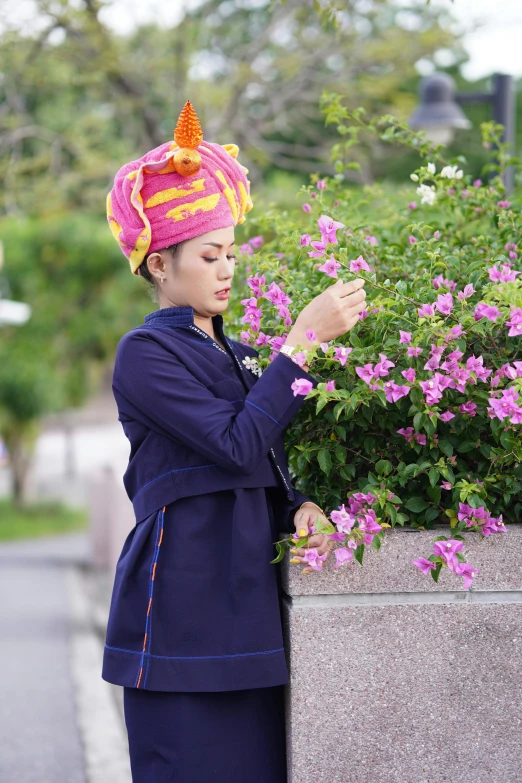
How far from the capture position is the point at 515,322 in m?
1.91

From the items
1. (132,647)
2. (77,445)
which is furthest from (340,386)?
(77,445)

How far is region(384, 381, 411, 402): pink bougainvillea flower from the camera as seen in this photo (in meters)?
1.97

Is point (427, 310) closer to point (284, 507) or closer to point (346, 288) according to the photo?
point (346, 288)

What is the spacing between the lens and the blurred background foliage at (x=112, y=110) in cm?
1065

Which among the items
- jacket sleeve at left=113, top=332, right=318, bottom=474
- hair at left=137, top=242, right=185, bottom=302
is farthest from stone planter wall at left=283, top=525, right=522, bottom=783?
hair at left=137, top=242, right=185, bottom=302

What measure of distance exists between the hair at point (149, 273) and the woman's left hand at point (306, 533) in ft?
2.00

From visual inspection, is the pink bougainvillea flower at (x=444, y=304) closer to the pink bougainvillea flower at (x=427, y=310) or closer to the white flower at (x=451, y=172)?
the pink bougainvillea flower at (x=427, y=310)

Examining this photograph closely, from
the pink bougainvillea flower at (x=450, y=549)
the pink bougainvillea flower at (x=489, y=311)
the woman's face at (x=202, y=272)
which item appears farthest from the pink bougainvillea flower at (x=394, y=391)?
the woman's face at (x=202, y=272)

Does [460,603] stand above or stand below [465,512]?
below

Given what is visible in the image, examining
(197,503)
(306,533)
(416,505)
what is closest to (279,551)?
(306,533)

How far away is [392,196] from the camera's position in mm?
3301

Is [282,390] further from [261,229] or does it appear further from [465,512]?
[261,229]

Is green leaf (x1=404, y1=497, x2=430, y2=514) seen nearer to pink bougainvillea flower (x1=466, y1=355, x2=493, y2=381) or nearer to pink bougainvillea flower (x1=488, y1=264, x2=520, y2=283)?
pink bougainvillea flower (x1=466, y1=355, x2=493, y2=381)

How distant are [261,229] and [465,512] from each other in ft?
3.95
